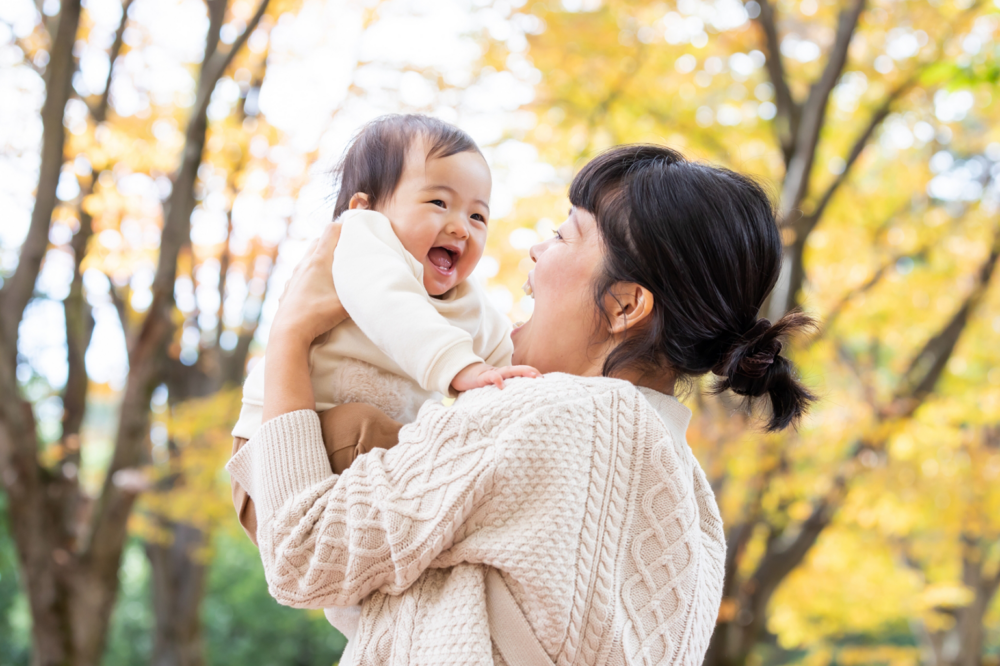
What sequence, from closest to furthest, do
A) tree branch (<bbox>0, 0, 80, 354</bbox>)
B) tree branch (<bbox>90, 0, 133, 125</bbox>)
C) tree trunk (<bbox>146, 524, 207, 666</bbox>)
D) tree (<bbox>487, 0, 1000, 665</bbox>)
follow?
tree branch (<bbox>0, 0, 80, 354</bbox>), tree branch (<bbox>90, 0, 133, 125</bbox>), tree (<bbox>487, 0, 1000, 665</bbox>), tree trunk (<bbox>146, 524, 207, 666</bbox>)

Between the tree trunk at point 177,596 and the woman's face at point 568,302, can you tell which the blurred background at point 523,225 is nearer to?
the tree trunk at point 177,596

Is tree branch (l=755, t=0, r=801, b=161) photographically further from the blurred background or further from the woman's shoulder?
the woman's shoulder

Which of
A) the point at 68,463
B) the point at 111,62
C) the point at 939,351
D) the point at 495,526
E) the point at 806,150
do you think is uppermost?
the point at 111,62

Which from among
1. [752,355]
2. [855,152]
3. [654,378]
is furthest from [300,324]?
[855,152]

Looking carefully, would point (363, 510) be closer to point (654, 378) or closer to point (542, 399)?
point (542, 399)

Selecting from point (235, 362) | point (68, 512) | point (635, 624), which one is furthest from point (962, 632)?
point (635, 624)

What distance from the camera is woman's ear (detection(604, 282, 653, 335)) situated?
4.18ft

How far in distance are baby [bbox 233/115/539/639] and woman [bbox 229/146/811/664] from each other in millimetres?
71

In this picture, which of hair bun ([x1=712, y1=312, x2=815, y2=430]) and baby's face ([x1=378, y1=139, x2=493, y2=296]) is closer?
hair bun ([x1=712, y1=312, x2=815, y2=430])

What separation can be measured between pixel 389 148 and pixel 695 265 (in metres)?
0.66

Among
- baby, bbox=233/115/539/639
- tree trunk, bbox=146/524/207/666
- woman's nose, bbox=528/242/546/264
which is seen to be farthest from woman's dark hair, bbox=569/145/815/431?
tree trunk, bbox=146/524/207/666

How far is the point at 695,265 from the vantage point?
1.25 m

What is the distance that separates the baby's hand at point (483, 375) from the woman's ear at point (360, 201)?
51 cm

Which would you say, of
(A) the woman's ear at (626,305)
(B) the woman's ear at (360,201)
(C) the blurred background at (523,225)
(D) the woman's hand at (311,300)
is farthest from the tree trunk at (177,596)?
(A) the woman's ear at (626,305)
